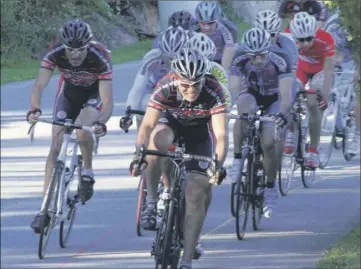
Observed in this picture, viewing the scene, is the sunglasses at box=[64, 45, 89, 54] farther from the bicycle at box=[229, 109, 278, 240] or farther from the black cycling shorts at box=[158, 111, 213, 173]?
the bicycle at box=[229, 109, 278, 240]

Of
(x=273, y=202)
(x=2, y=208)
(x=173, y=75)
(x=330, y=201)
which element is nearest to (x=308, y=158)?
(x=330, y=201)

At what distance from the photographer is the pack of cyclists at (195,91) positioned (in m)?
9.22

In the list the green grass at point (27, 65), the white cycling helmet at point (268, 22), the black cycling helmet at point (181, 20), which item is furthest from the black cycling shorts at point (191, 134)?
the green grass at point (27, 65)

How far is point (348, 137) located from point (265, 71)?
5019 mm

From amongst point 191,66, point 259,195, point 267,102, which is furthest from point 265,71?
point 191,66

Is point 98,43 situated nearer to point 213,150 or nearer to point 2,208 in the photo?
point 213,150

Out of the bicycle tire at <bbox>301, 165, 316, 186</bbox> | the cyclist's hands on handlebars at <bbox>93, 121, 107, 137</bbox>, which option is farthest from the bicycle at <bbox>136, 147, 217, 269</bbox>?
the bicycle tire at <bbox>301, 165, 316, 186</bbox>

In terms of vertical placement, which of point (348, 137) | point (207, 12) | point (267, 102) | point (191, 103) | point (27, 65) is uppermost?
point (207, 12)

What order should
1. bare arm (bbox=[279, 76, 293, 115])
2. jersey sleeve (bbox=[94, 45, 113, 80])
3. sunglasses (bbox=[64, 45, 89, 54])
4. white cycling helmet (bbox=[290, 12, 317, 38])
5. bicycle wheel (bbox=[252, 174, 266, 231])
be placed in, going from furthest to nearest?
white cycling helmet (bbox=[290, 12, 317, 38])
bicycle wheel (bbox=[252, 174, 266, 231])
bare arm (bbox=[279, 76, 293, 115])
jersey sleeve (bbox=[94, 45, 113, 80])
sunglasses (bbox=[64, 45, 89, 54])

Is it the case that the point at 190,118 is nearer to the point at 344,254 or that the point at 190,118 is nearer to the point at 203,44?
the point at 344,254

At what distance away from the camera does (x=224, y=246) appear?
12.1 metres

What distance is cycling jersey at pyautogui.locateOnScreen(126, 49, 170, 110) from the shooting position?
38.8 ft

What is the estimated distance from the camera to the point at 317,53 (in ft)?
48.6

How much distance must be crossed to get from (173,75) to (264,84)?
3262 mm
